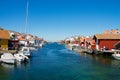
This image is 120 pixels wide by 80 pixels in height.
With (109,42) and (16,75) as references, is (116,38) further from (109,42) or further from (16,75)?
(16,75)

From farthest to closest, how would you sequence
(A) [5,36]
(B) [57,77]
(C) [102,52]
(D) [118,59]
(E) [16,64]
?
(C) [102,52]
(A) [5,36]
(D) [118,59]
(E) [16,64]
(B) [57,77]

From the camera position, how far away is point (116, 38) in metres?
75.2

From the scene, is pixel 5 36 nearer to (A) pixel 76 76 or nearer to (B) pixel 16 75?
(B) pixel 16 75

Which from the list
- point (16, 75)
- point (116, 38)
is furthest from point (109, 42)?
point (16, 75)

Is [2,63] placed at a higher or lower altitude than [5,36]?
lower

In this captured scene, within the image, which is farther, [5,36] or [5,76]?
[5,36]

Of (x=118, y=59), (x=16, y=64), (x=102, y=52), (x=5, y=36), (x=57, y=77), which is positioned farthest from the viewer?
(x=102, y=52)

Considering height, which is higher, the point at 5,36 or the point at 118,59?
the point at 5,36

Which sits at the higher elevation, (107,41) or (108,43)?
(107,41)

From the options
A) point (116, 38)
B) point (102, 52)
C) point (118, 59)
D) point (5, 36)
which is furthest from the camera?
point (116, 38)

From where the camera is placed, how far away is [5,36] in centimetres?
6050

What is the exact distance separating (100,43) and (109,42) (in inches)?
126

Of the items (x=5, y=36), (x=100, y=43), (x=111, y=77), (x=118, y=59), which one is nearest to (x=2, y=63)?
(x=5, y=36)

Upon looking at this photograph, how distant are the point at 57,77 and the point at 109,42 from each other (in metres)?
45.9
